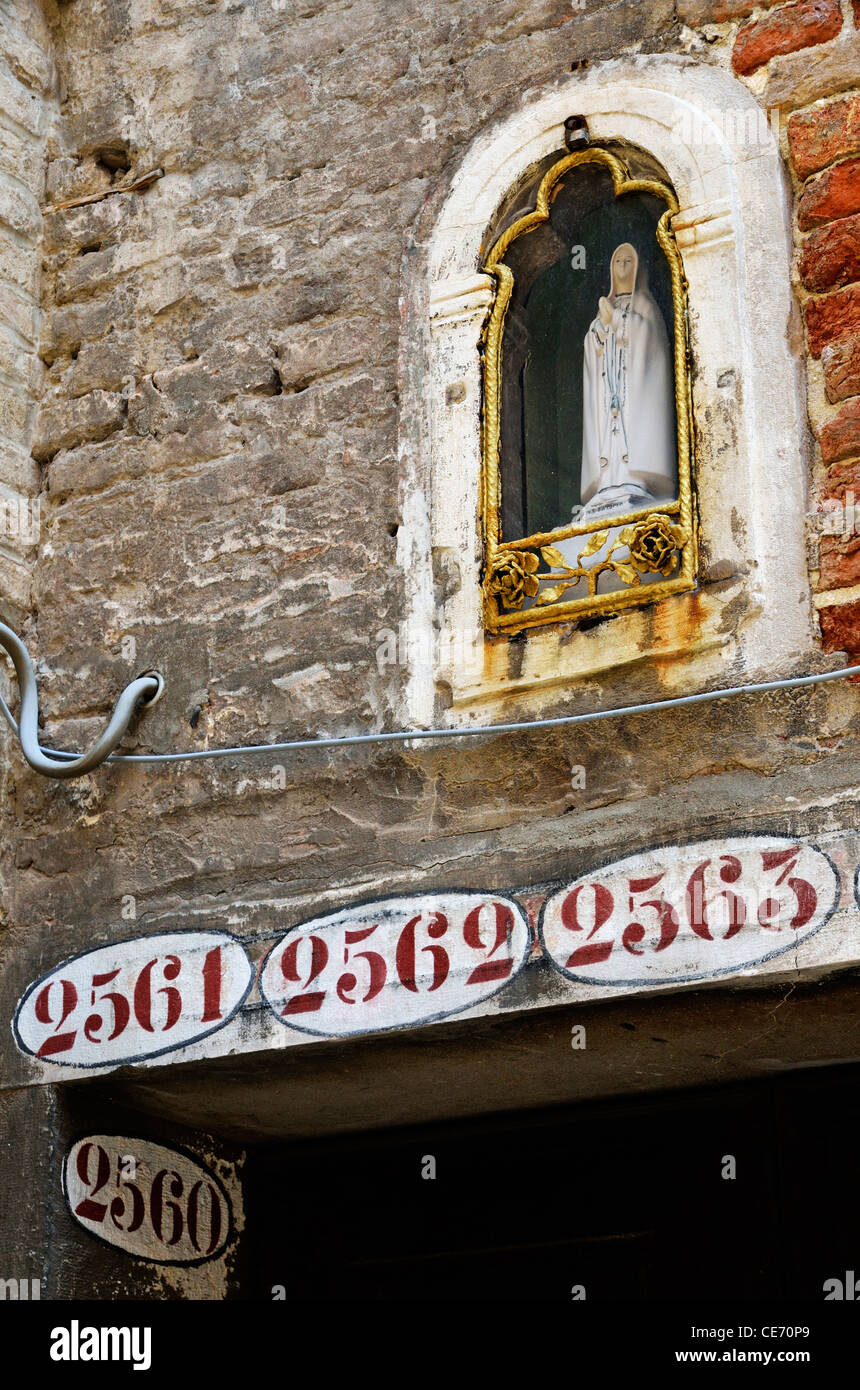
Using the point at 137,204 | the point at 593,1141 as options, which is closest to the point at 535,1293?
the point at 593,1141

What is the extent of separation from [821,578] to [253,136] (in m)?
1.94

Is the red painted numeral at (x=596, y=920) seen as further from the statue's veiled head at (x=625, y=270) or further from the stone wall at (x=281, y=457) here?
the statue's veiled head at (x=625, y=270)

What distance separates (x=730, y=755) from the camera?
11.9 ft

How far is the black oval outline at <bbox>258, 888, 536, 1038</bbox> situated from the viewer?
144 inches

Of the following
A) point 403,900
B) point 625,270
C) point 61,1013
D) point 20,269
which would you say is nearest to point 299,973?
point 403,900

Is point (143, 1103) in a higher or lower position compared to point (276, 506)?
lower

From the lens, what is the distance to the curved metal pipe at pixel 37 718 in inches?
166

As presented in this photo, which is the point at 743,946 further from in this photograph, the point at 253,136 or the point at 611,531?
the point at 253,136

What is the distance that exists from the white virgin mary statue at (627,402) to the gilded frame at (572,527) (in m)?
0.08

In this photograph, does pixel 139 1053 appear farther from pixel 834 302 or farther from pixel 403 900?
pixel 834 302

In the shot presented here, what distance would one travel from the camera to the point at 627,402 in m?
4.05

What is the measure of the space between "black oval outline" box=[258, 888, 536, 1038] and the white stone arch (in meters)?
0.38

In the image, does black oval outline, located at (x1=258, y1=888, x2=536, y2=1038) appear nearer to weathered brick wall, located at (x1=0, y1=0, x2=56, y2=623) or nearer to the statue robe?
the statue robe

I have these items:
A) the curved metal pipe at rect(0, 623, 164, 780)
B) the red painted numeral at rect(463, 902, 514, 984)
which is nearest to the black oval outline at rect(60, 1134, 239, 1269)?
the curved metal pipe at rect(0, 623, 164, 780)
